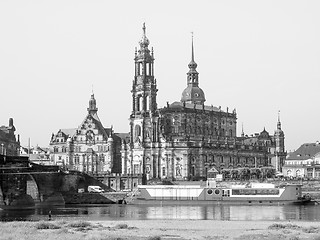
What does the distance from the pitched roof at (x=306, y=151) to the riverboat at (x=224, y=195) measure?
50242 millimetres

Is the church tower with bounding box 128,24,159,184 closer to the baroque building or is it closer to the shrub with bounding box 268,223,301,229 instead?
the baroque building

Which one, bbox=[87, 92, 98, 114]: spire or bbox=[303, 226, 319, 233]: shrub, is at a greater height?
bbox=[87, 92, 98, 114]: spire

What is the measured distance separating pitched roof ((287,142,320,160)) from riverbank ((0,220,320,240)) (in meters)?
103

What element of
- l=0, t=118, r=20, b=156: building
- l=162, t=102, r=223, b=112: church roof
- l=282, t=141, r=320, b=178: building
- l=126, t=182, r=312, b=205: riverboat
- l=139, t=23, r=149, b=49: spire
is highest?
l=139, t=23, r=149, b=49: spire

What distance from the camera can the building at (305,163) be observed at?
175 meters

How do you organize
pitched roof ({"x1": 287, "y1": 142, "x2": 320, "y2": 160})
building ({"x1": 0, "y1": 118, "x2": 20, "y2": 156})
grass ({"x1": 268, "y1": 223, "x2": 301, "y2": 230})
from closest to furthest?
grass ({"x1": 268, "y1": 223, "x2": 301, "y2": 230}) → building ({"x1": 0, "y1": 118, "x2": 20, "y2": 156}) → pitched roof ({"x1": 287, "y1": 142, "x2": 320, "y2": 160})

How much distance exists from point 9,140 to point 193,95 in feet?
142

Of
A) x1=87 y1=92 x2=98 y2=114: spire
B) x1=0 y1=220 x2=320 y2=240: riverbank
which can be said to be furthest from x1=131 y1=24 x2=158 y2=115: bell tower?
x1=0 y1=220 x2=320 y2=240: riverbank

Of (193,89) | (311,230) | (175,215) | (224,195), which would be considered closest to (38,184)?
(224,195)

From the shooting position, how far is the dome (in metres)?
189

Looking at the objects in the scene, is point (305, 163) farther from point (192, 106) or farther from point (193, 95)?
point (193, 95)

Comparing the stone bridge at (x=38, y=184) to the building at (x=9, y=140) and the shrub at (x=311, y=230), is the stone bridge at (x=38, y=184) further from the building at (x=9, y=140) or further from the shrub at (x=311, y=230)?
the shrub at (x=311, y=230)

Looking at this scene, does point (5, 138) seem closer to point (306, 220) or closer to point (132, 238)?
point (306, 220)

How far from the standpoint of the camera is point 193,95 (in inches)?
7441
